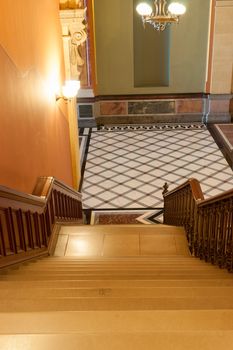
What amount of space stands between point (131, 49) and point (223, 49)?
7.52 feet

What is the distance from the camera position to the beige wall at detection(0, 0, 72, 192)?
3.18 m

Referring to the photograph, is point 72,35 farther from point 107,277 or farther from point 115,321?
point 115,321

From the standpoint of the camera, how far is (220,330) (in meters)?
1.52

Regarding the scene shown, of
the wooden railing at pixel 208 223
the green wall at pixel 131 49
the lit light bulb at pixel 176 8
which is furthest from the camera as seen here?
the green wall at pixel 131 49

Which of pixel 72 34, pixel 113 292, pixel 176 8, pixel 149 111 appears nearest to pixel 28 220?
pixel 113 292

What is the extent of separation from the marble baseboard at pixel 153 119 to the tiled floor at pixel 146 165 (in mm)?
294

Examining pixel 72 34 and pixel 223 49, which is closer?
pixel 72 34

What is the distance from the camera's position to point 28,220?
3.49 m

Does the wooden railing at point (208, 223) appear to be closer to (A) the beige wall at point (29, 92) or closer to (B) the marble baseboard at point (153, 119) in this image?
(A) the beige wall at point (29, 92)

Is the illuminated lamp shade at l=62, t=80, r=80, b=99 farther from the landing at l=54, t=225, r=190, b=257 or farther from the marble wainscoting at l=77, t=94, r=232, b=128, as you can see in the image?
the marble wainscoting at l=77, t=94, r=232, b=128

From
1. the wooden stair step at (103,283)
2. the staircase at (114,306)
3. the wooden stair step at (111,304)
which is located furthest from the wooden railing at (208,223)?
the wooden stair step at (111,304)

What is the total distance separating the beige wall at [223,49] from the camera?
10.1m

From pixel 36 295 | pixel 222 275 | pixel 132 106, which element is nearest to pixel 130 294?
pixel 36 295

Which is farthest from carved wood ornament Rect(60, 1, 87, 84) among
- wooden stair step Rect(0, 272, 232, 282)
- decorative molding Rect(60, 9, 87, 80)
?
wooden stair step Rect(0, 272, 232, 282)
